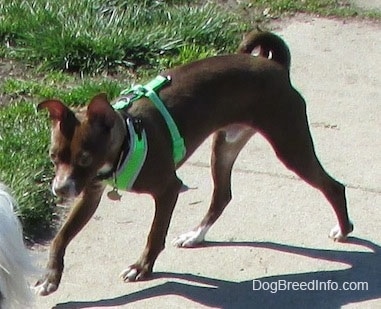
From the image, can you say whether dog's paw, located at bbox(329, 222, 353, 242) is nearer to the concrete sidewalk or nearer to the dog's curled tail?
the concrete sidewalk

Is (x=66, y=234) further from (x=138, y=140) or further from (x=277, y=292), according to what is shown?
(x=277, y=292)

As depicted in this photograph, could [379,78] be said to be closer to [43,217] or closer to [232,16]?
[232,16]

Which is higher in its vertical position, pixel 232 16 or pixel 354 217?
pixel 232 16

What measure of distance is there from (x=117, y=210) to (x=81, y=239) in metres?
0.33

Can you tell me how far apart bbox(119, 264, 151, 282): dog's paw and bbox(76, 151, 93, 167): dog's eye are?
66 cm

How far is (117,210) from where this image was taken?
5508 mm

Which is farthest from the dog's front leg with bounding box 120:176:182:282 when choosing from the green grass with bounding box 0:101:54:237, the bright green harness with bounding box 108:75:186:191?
the green grass with bounding box 0:101:54:237

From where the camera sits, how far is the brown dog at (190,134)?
4449 millimetres

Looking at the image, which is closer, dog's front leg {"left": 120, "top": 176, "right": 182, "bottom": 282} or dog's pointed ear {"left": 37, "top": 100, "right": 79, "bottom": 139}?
dog's pointed ear {"left": 37, "top": 100, "right": 79, "bottom": 139}

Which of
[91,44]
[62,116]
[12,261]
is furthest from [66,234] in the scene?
[91,44]

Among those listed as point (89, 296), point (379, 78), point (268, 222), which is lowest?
point (89, 296)

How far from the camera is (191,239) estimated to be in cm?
522

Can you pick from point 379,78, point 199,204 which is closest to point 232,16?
point 379,78

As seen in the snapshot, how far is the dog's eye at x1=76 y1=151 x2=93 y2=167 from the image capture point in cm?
442
